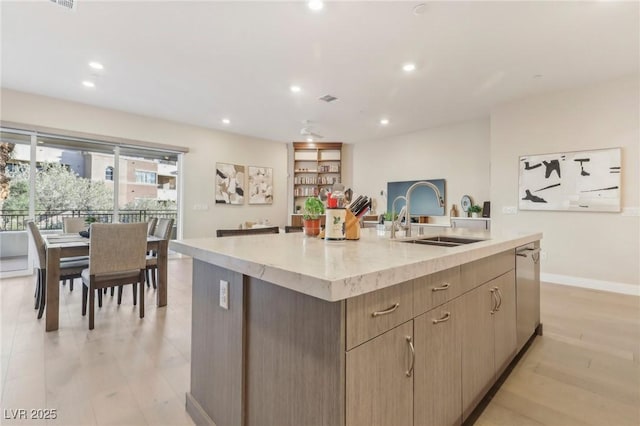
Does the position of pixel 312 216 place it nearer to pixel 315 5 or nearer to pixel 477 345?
pixel 477 345

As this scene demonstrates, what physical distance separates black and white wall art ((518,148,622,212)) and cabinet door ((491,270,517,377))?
3.31m

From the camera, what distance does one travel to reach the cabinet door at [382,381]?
86 cm

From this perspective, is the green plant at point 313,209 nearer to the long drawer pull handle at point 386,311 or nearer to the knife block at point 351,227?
the knife block at point 351,227

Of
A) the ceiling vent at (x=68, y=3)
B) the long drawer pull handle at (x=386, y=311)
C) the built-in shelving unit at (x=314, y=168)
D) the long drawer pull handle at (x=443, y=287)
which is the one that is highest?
the ceiling vent at (x=68, y=3)

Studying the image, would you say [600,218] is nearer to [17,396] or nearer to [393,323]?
[393,323]

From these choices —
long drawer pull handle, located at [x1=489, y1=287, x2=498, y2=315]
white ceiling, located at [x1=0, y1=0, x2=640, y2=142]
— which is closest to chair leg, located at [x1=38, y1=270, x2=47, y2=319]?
white ceiling, located at [x1=0, y1=0, x2=640, y2=142]

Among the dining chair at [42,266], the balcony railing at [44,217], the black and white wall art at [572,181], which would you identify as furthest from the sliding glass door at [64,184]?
the black and white wall art at [572,181]

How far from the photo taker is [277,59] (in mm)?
3523

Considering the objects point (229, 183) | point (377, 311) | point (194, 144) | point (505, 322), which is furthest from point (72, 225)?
point (505, 322)

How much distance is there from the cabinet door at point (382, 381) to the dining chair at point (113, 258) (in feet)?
8.98

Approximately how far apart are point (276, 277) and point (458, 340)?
970 mm

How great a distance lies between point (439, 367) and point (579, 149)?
4.71 m

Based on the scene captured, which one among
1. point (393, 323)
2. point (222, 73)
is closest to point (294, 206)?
point (222, 73)

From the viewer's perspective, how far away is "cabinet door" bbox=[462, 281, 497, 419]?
4.64 feet
